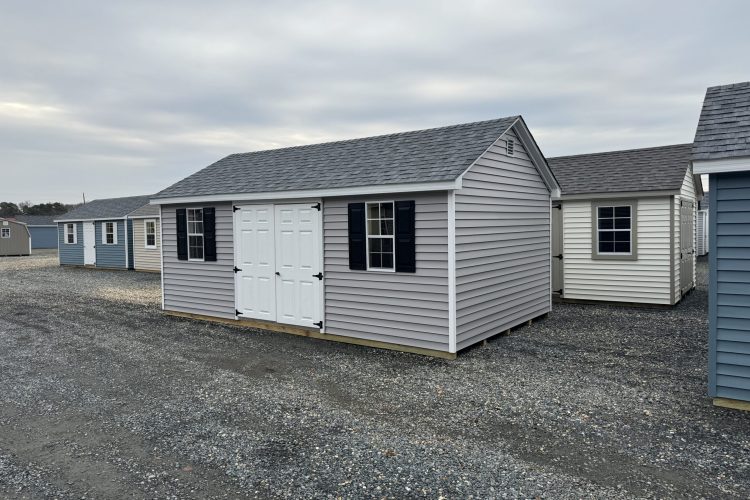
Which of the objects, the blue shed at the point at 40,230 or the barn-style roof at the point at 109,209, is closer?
the barn-style roof at the point at 109,209

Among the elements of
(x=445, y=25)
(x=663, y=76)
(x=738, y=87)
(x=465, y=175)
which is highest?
(x=445, y=25)

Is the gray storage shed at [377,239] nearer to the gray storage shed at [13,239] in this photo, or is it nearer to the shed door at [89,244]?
the shed door at [89,244]

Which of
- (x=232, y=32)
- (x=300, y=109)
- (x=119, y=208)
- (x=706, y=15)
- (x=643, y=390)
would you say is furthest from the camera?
(x=119, y=208)

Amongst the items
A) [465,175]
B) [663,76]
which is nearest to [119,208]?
[465,175]

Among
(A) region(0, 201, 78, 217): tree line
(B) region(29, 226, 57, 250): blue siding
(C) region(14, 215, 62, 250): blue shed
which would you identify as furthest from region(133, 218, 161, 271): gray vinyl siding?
(A) region(0, 201, 78, 217): tree line

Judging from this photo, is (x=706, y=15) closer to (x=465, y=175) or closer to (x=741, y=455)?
(x=465, y=175)

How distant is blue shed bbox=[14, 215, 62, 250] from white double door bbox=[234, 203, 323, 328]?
39954mm

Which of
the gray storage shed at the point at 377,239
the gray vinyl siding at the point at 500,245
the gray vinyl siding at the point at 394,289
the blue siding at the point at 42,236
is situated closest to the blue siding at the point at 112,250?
the gray storage shed at the point at 377,239

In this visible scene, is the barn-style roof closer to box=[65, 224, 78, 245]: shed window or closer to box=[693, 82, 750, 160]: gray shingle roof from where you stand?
box=[65, 224, 78, 245]: shed window

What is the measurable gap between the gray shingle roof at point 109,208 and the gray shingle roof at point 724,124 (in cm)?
2354

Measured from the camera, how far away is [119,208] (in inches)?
963

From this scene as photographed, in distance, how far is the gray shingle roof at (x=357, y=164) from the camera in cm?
770

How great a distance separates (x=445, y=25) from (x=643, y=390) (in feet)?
32.2

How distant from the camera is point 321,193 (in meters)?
8.37
